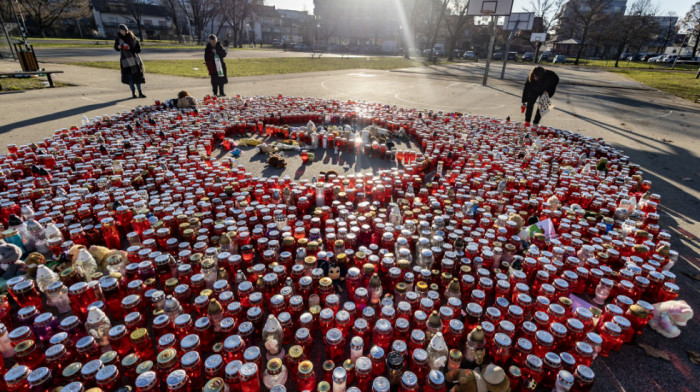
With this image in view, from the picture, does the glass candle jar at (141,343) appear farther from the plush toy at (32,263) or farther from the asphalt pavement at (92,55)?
the asphalt pavement at (92,55)

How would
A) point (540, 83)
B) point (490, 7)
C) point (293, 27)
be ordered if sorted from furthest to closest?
point (293, 27), point (490, 7), point (540, 83)

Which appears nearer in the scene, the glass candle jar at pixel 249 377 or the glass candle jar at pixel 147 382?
the glass candle jar at pixel 147 382

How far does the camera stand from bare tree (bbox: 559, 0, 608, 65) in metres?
63.8

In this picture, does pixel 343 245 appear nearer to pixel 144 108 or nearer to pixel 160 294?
pixel 160 294

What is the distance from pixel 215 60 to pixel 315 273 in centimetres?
1503

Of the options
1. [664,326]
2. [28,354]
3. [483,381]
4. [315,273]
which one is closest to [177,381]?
[28,354]

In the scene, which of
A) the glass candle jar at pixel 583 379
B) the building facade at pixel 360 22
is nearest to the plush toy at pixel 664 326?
the glass candle jar at pixel 583 379

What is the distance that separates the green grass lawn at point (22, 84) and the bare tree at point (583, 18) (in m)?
75.1

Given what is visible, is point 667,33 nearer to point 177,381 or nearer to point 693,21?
point 693,21

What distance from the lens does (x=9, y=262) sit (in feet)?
14.0

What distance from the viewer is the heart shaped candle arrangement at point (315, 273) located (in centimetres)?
301

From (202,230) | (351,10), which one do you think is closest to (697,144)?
(202,230)

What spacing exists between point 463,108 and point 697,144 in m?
9.08

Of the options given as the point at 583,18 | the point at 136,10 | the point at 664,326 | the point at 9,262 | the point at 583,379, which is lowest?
the point at 664,326
